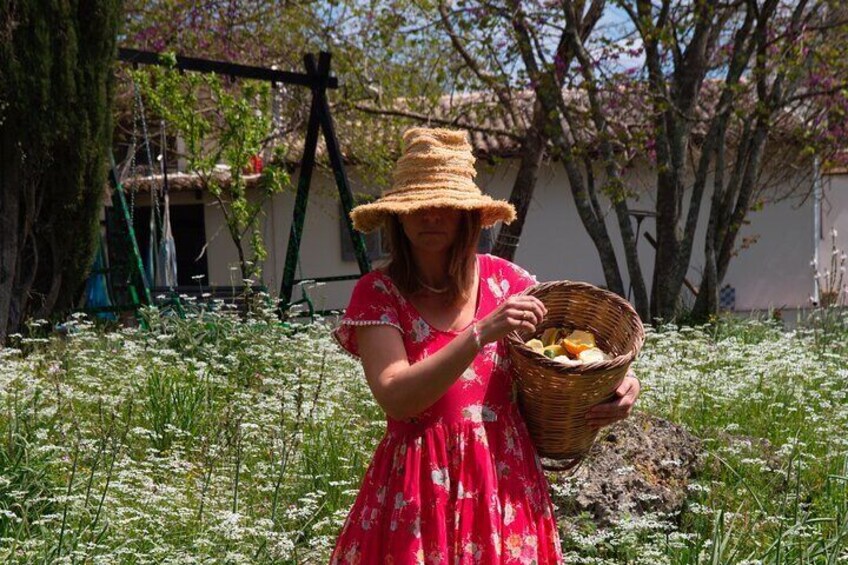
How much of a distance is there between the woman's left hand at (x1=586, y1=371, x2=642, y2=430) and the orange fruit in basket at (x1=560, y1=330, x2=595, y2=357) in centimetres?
13

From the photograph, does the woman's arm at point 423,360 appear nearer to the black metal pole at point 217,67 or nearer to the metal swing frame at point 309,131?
the metal swing frame at point 309,131

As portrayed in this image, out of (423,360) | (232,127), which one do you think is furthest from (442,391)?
(232,127)

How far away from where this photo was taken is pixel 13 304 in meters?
8.01

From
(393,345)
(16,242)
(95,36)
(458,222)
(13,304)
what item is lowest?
(13,304)

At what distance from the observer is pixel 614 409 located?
247 centimetres

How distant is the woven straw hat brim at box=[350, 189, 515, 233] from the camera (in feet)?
8.13

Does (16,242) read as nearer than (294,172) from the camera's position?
Yes

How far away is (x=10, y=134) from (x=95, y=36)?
99 cm

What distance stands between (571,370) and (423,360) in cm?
33

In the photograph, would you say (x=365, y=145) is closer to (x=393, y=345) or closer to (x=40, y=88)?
(x=40, y=88)

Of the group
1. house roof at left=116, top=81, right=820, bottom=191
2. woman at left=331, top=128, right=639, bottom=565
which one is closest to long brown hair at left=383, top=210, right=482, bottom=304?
woman at left=331, top=128, right=639, bottom=565

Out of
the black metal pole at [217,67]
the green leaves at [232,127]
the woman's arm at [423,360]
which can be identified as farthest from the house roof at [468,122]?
the woman's arm at [423,360]

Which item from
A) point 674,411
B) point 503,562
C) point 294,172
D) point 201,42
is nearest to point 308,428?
point 674,411

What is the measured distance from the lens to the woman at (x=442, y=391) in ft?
7.71
